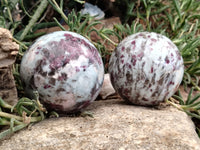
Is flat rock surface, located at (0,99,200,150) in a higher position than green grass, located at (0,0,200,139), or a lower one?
lower

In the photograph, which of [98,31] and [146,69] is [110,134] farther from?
[98,31]

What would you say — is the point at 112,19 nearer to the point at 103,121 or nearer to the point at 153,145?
the point at 103,121

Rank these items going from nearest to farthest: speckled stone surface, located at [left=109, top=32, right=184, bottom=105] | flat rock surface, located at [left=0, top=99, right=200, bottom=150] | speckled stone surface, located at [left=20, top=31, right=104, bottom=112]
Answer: flat rock surface, located at [left=0, top=99, right=200, bottom=150] < speckled stone surface, located at [left=20, top=31, right=104, bottom=112] < speckled stone surface, located at [left=109, top=32, right=184, bottom=105]

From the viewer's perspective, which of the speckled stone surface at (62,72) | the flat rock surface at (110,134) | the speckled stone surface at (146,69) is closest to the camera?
the flat rock surface at (110,134)

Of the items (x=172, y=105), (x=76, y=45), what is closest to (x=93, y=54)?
(x=76, y=45)

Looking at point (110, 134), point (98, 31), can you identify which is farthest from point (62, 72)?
point (98, 31)

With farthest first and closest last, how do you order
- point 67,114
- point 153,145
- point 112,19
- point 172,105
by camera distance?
point 112,19, point 172,105, point 67,114, point 153,145
